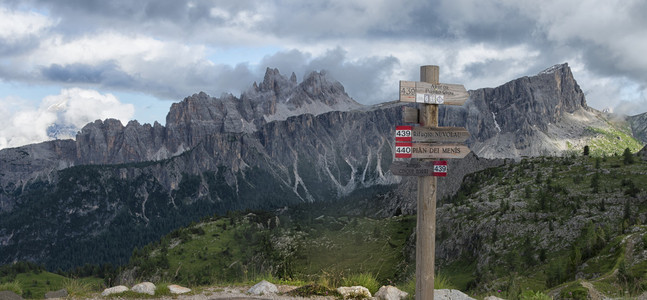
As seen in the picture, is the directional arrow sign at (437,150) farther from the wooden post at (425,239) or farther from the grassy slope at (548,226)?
the grassy slope at (548,226)

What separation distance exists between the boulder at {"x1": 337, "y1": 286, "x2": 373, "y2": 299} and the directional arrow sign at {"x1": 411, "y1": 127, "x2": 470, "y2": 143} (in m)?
8.52

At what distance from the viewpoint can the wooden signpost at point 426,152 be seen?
823 inches

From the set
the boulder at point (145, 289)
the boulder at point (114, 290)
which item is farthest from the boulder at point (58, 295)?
the boulder at point (145, 289)

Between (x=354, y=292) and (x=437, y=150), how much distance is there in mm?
8648

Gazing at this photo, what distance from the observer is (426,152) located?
2114 centimetres

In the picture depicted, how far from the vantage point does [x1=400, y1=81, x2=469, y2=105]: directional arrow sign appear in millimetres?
21109

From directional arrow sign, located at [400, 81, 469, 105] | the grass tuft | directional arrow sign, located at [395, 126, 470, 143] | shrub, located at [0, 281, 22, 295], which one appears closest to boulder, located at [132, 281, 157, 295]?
shrub, located at [0, 281, 22, 295]

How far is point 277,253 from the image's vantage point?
15488 cm

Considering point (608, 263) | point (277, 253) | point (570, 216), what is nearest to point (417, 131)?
point (608, 263)

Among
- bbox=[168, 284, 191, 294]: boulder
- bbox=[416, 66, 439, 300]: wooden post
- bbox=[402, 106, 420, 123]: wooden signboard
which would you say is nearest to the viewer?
bbox=[416, 66, 439, 300]: wooden post

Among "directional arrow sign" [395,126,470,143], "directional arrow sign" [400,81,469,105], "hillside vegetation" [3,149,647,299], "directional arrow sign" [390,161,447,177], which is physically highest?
"directional arrow sign" [400,81,469,105]

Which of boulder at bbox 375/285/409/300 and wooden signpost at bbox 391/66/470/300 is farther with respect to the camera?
boulder at bbox 375/285/409/300

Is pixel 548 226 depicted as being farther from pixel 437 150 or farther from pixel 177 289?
pixel 177 289

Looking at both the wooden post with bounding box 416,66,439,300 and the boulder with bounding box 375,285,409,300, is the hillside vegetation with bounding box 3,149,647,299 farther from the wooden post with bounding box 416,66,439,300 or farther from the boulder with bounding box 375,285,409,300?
the wooden post with bounding box 416,66,439,300
